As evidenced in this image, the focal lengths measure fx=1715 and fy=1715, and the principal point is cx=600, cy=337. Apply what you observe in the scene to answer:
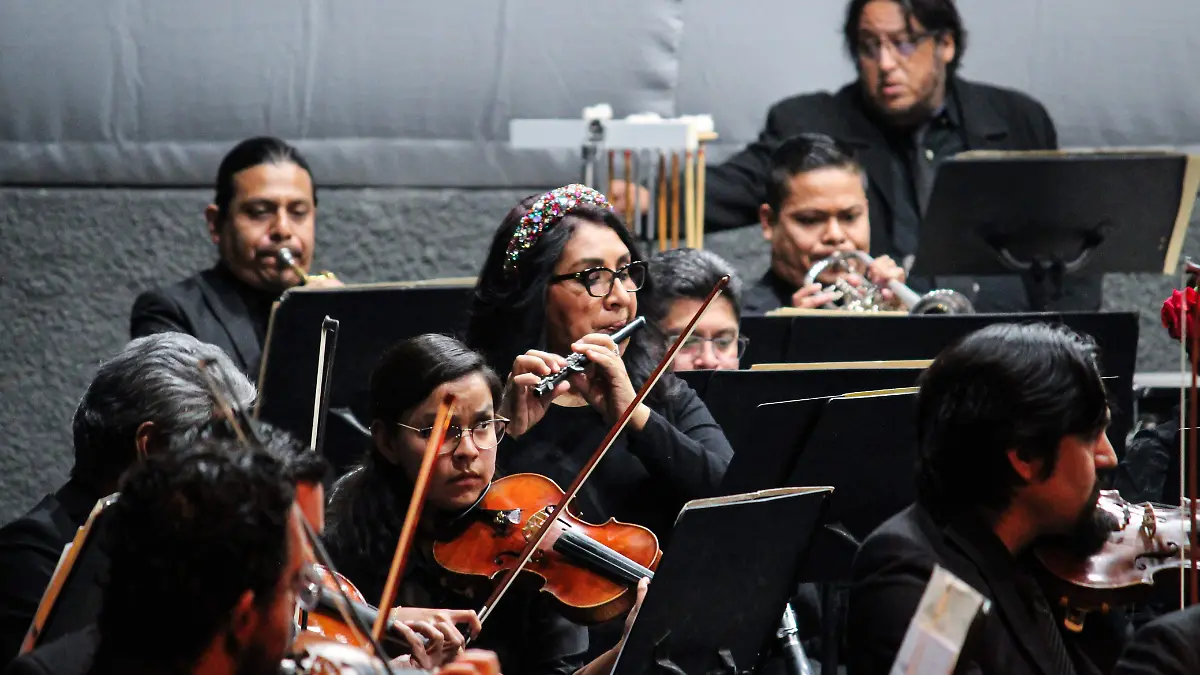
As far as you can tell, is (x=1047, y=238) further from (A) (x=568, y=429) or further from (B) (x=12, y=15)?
(B) (x=12, y=15)

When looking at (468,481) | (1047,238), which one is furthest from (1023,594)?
(1047,238)

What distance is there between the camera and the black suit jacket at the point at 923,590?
1.84 metres

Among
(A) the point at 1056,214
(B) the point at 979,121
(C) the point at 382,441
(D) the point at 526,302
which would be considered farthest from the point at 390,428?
(B) the point at 979,121

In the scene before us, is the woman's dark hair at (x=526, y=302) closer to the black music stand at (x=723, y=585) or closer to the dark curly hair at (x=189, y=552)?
the black music stand at (x=723, y=585)

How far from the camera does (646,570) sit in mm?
2428

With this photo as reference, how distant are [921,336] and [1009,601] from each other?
1.14 metres

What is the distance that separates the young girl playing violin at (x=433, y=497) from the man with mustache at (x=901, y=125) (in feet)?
6.03

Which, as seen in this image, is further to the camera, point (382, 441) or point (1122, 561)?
point (382, 441)

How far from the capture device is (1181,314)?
2053mm

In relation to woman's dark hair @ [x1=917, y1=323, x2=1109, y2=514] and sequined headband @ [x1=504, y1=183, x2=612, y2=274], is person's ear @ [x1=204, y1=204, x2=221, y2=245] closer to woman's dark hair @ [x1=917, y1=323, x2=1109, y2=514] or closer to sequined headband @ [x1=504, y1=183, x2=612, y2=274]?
sequined headband @ [x1=504, y1=183, x2=612, y2=274]

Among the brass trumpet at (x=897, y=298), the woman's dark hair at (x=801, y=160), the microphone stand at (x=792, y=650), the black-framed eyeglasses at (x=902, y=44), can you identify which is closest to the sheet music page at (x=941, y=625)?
the microphone stand at (x=792, y=650)

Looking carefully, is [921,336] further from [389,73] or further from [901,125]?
[389,73]

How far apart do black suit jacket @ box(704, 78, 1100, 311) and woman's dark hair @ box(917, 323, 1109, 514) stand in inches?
91.7

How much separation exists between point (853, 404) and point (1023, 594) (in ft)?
1.86
